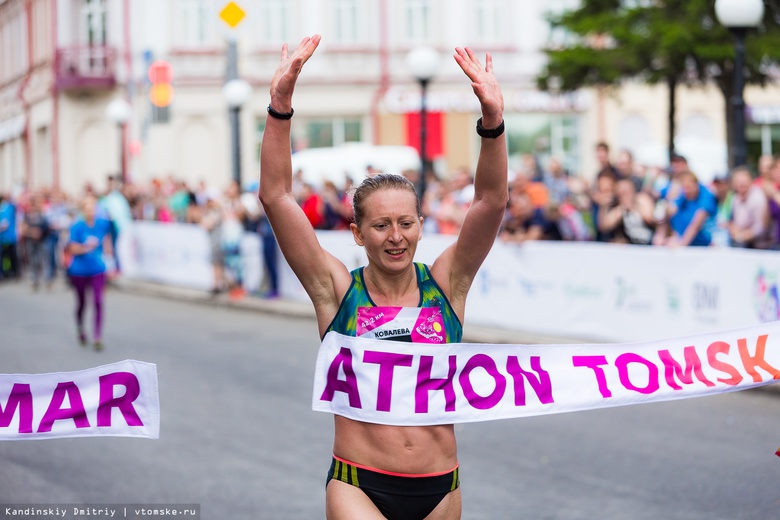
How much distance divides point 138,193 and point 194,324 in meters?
11.7

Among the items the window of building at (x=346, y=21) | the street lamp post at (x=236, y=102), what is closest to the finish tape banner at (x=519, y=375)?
the street lamp post at (x=236, y=102)

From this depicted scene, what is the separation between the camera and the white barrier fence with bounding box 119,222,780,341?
452 inches

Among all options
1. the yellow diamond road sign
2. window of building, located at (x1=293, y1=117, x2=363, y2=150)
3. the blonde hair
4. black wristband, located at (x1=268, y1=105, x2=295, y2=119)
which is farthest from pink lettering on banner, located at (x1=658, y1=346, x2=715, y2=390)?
window of building, located at (x1=293, y1=117, x2=363, y2=150)

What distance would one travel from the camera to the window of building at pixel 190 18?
39.6 meters

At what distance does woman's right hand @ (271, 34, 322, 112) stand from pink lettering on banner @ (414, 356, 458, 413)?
93 cm

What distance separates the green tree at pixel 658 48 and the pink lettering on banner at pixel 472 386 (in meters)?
17.2

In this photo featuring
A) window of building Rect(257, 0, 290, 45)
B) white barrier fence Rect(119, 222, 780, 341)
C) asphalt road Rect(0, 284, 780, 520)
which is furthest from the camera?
window of building Rect(257, 0, 290, 45)

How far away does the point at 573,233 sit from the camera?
1487 centimetres

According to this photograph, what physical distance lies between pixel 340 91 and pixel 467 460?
32478mm

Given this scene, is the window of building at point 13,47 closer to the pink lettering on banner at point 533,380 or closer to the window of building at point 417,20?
the window of building at point 417,20

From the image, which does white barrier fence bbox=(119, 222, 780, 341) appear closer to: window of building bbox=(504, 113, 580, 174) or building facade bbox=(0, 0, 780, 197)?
building facade bbox=(0, 0, 780, 197)

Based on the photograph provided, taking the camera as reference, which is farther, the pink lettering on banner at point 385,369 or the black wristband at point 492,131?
the pink lettering on banner at point 385,369

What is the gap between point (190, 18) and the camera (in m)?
39.7

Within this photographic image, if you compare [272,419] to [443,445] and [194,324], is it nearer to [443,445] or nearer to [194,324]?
[443,445]
